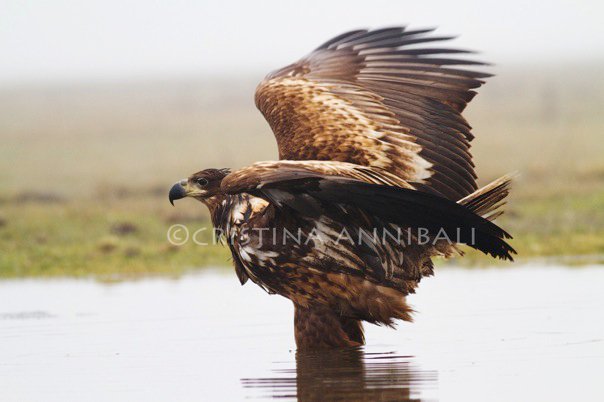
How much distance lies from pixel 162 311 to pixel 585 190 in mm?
8717

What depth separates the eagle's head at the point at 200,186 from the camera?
26.3 feet

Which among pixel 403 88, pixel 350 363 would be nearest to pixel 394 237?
pixel 350 363

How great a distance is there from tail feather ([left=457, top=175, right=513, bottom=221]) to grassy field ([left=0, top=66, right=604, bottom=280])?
5.04 metres

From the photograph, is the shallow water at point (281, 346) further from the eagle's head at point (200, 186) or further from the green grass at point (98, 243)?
the green grass at point (98, 243)

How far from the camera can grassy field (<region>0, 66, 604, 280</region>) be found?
13469 mm

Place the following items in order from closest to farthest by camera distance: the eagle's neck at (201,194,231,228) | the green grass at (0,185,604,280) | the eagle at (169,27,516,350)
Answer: the eagle at (169,27,516,350) → the eagle's neck at (201,194,231,228) → the green grass at (0,185,604,280)

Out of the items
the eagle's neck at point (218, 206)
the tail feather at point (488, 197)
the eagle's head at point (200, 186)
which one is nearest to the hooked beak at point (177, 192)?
the eagle's head at point (200, 186)

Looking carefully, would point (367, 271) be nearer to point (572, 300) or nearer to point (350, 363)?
point (350, 363)

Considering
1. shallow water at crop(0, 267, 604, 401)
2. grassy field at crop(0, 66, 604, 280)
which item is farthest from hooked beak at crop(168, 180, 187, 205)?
grassy field at crop(0, 66, 604, 280)

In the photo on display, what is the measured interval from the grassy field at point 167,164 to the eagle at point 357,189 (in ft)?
14.1

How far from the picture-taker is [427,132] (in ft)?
27.1

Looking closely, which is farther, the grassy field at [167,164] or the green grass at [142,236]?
the grassy field at [167,164]

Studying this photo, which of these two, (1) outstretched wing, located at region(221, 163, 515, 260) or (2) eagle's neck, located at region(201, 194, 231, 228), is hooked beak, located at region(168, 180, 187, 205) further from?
(1) outstretched wing, located at region(221, 163, 515, 260)

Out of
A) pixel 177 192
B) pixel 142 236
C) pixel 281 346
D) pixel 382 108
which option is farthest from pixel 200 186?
pixel 142 236
